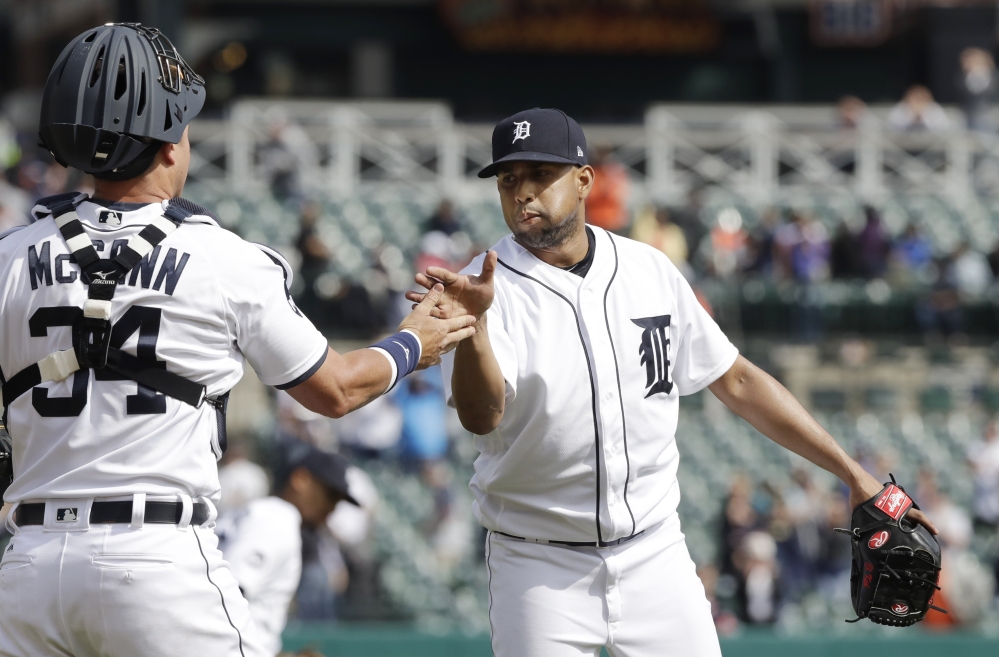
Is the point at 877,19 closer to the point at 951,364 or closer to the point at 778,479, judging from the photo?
the point at 951,364

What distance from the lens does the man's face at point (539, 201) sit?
13.6ft

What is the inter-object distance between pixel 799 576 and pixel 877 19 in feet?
45.0

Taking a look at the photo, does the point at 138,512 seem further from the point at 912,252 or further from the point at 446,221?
the point at 912,252

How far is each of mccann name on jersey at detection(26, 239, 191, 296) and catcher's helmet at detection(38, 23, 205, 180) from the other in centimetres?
21

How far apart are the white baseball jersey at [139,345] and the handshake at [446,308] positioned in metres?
0.52

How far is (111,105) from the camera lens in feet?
9.62

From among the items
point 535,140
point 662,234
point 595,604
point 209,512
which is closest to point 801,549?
point 662,234

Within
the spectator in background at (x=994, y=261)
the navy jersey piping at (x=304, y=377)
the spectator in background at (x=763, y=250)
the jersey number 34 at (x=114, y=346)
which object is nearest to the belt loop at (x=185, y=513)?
the jersey number 34 at (x=114, y=346)

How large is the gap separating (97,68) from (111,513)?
0.99 m

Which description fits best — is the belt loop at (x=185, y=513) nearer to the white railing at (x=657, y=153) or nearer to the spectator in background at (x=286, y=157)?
the spectator in background at (x=286, y=157)

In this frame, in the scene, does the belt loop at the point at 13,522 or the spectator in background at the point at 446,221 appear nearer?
the belt loop at the point at 13,522

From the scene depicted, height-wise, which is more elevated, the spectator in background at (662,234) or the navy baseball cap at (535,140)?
the spectator in background at (662,234)

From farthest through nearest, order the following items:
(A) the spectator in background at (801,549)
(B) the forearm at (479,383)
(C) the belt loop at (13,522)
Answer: (A) the spectator in background at (801,549), (B) the forearm at (479,383), (C) the belt loop at (13,522)

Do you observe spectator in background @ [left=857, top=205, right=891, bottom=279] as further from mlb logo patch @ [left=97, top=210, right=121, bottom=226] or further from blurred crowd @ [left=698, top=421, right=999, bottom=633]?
mlb logo patch @ [left=97, top=210, right=121, bottom=226]
